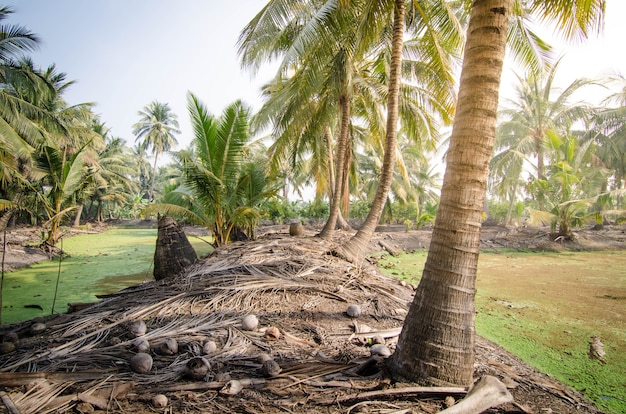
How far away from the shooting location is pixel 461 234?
199cm

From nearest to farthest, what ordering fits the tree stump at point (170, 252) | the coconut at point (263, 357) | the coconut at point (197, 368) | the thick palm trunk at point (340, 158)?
the coconut at point (197, 368), the coconut at point (263, 357), the tree stump at point (170, 252), the thick palm trunk at point (340, 158)

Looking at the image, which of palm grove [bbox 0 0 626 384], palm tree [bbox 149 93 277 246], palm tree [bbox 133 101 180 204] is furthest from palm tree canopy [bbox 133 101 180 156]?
palm tree [bbox 149 93 277 246]

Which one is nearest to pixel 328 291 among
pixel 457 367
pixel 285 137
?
pixel 457 367

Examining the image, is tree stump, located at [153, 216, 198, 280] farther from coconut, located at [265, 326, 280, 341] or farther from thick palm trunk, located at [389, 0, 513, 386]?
thick palm trunk, located at [389, 0, 513, 386]

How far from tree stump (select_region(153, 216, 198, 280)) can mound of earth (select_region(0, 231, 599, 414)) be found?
1219mm

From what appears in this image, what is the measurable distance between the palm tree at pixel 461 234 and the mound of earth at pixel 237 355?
7.5 inches

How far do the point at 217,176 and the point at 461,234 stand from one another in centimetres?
601

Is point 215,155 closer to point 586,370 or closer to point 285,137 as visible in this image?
point 285,137

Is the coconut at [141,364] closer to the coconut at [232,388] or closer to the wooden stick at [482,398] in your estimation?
the coconut at [232,388]

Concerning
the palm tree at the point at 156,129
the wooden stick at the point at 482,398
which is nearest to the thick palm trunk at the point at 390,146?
the wooden stick at the point at 482,398

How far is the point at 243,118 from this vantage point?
684 cm

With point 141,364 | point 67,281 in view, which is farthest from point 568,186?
point 67,281

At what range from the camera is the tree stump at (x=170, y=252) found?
218 inches

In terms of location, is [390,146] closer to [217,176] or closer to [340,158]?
[340,158]
